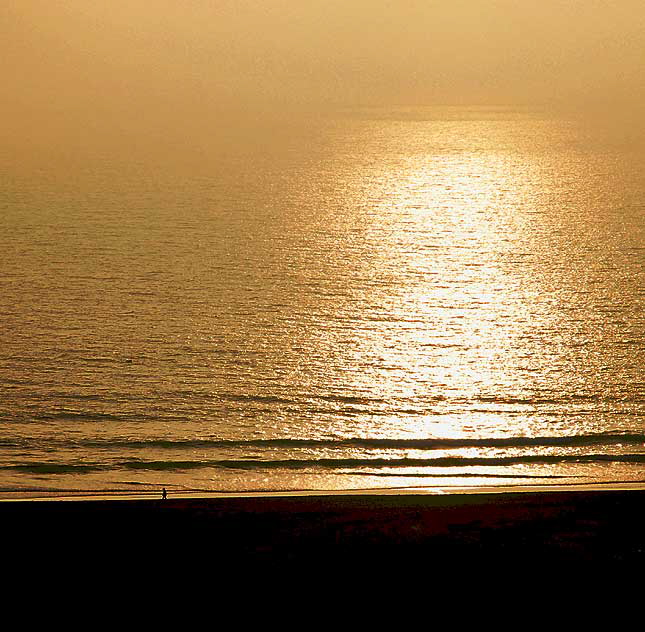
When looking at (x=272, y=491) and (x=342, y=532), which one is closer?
(x=342, y=532)

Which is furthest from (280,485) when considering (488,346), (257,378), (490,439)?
(488,346)

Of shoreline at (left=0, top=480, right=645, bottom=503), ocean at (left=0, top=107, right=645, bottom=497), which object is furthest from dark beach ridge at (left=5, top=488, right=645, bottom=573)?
ocean at (left=0, top=107, right=645, bottom=497)

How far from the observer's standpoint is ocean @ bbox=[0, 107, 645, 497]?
13383mm

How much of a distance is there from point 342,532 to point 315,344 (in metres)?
10.5

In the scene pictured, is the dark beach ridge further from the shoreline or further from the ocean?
the ocean

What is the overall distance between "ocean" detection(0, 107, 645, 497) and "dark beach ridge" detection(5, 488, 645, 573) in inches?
138

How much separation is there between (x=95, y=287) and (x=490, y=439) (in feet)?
38.9

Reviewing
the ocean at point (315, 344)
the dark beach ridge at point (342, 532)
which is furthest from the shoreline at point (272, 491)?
the dark beach ridge at point (342, 532)

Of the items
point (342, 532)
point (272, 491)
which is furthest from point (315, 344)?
point (342, 532)

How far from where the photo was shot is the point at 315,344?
1862 centimetres

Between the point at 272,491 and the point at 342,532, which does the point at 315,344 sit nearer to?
the point at 272,491

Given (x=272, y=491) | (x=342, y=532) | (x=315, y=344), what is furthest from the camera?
(x=315, y=344)

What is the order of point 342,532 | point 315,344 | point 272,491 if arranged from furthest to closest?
point 315,344 → point 272,491 → point 342,532

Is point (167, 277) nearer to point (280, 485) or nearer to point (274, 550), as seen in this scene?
point (280, 485)
